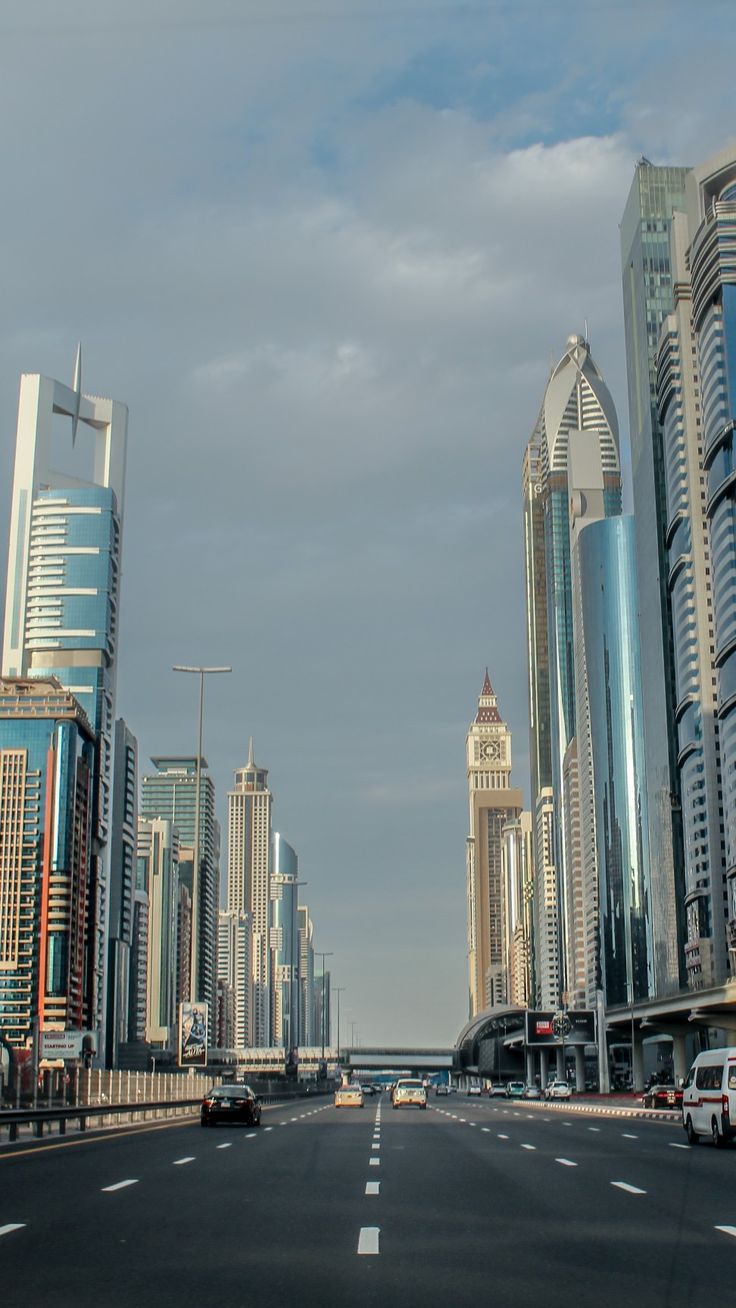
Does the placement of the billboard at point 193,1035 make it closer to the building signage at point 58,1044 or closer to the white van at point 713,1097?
the building signage at point 58,1044

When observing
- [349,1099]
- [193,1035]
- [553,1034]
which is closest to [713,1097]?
[193,1035]

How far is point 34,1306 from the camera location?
1056cm

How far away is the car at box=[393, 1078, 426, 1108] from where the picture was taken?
81.4 m

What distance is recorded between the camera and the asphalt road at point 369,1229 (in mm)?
11398

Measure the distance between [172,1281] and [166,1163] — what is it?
15.8 m

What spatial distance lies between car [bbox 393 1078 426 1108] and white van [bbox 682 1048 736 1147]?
159 feet

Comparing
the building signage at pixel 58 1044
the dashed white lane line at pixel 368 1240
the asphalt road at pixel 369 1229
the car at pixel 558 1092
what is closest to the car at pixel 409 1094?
the building signage at pixel 58 1044

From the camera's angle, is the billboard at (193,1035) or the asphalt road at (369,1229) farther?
the billboard at (193,1035)

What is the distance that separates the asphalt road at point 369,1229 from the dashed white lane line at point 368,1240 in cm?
3

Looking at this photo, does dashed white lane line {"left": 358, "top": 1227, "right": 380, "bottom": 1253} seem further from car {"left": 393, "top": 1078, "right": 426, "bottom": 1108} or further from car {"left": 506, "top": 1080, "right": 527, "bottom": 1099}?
car {"left": 506, "top": 1080, "right": 527, "bottom": 1099}

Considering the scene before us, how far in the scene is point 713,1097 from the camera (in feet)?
104

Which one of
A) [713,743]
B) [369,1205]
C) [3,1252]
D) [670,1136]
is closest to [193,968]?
[670,1136]

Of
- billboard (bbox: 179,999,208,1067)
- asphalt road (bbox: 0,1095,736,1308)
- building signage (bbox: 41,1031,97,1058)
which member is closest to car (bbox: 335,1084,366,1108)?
building signage (bbox: 41,1031,97,1058)

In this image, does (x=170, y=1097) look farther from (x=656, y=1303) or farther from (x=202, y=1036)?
(x=656, y=1303)
